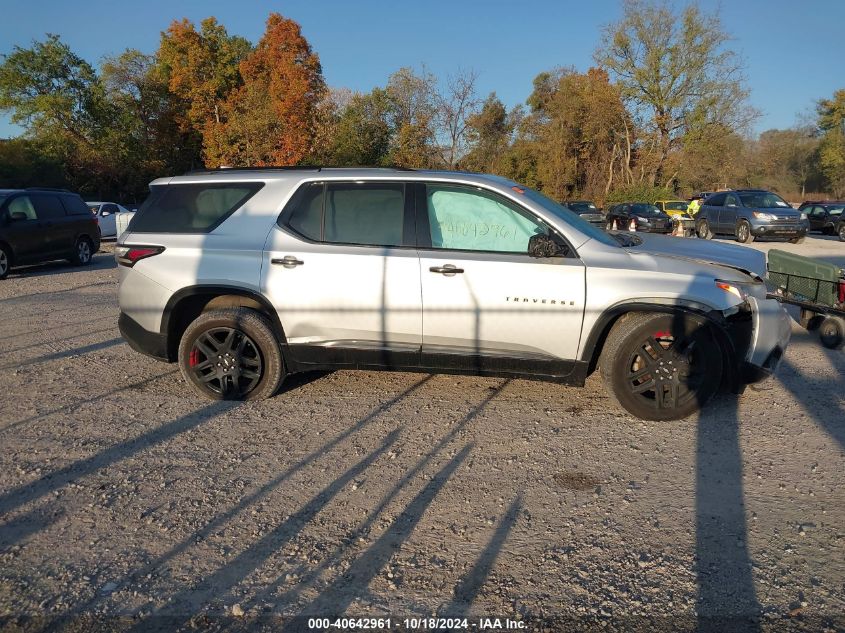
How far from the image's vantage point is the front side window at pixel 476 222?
15.5 ft

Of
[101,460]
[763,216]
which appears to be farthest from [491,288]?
[763,216]

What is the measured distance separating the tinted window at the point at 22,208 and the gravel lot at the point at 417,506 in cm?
821

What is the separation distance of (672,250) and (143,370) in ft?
15.8

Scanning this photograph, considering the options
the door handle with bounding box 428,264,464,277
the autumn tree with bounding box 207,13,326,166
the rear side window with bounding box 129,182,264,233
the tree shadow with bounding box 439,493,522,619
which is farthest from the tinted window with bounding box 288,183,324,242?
the autumn tree with bounding box 207,13,326,166

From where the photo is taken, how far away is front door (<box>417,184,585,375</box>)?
4.57 meters

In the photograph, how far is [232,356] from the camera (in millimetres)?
5094

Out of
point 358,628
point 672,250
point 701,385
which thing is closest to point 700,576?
point 358,628

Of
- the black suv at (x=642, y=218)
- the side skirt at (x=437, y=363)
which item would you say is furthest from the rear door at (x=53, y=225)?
the black suv at (x=642, y=218)

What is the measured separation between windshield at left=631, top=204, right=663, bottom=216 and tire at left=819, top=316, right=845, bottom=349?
70.1 ft

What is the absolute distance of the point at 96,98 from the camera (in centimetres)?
3900

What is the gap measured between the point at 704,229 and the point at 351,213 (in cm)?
2200

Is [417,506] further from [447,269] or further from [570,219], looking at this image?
[570,219]

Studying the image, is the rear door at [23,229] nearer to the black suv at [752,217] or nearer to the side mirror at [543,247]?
the side mirror at [543,247]

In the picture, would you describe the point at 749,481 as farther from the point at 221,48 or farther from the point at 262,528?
the point at 221,48
